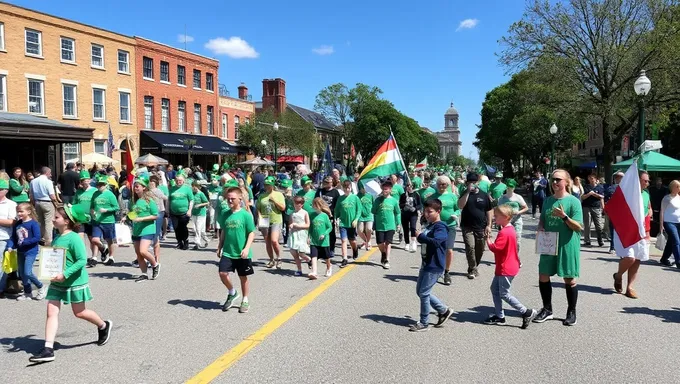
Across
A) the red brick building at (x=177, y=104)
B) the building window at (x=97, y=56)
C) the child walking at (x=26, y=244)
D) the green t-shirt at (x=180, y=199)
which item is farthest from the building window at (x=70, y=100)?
the child walking at (x=26, y=244)

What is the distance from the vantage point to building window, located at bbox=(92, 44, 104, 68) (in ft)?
101

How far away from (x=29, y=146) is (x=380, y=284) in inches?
912

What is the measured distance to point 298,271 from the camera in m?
9.59

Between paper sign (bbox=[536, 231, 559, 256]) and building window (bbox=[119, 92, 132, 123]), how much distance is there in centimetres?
3130

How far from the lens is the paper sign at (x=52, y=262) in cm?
510

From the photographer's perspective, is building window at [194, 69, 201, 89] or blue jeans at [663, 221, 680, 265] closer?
blue jeans at [663, 221, 680, 265]

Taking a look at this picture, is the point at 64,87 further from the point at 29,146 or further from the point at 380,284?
the point at 380,284

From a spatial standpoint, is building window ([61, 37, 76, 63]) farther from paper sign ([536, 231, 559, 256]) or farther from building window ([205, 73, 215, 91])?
paper sign ([536, 231, 559, 256])

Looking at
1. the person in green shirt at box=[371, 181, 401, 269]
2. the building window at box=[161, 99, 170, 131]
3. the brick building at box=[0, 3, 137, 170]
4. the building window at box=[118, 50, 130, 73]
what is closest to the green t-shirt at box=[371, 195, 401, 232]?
the person in green shirt at box=[371, 181, 401, 269]

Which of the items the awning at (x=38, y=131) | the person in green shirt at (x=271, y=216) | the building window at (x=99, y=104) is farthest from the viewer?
the building window at (x=99, y=104)

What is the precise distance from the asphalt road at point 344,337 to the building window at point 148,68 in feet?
94.4

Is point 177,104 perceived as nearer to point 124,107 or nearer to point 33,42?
point 124,107

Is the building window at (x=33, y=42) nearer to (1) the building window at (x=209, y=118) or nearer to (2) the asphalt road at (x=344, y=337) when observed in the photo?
(1) the building window at (x=209, y=118)

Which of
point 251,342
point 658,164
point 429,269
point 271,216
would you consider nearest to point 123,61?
point 271,216
